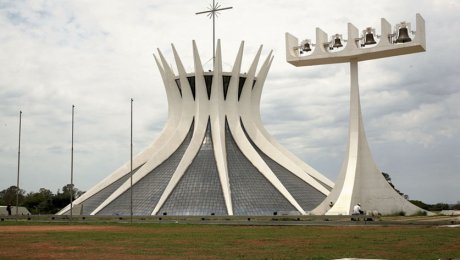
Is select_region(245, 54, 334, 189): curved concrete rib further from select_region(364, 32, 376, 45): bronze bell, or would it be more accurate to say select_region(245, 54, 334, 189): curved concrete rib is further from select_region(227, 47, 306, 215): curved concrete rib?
select_region(364, 32, 376, 45): bronze bell

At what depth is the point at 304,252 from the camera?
59.0 feet

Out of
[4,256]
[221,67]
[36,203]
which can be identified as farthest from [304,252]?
[36,203]

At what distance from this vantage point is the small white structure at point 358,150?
38312mm

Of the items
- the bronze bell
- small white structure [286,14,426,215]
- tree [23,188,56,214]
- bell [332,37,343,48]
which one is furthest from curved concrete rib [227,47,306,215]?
tree [23,188,56,214]

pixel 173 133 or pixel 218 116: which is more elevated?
pixel 218 116

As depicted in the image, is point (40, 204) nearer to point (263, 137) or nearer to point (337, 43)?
point (263, 137)

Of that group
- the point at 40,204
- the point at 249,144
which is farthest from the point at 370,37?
the point at 40,204

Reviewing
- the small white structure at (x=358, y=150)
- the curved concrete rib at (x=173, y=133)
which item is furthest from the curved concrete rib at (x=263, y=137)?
the small white structure at (x=358, y=150)

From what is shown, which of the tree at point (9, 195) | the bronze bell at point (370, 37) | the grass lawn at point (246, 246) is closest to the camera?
the grass lawn at point (246, 246)

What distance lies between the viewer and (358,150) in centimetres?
3950

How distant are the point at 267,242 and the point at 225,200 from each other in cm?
2397

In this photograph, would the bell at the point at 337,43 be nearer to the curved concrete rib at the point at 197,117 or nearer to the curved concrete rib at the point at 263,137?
the curved concrete rib at the point at 263,137

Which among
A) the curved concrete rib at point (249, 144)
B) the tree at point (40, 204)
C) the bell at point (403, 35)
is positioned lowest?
the tree at point (40, 204)

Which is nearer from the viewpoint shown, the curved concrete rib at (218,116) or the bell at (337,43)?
the bell at (337,43)
